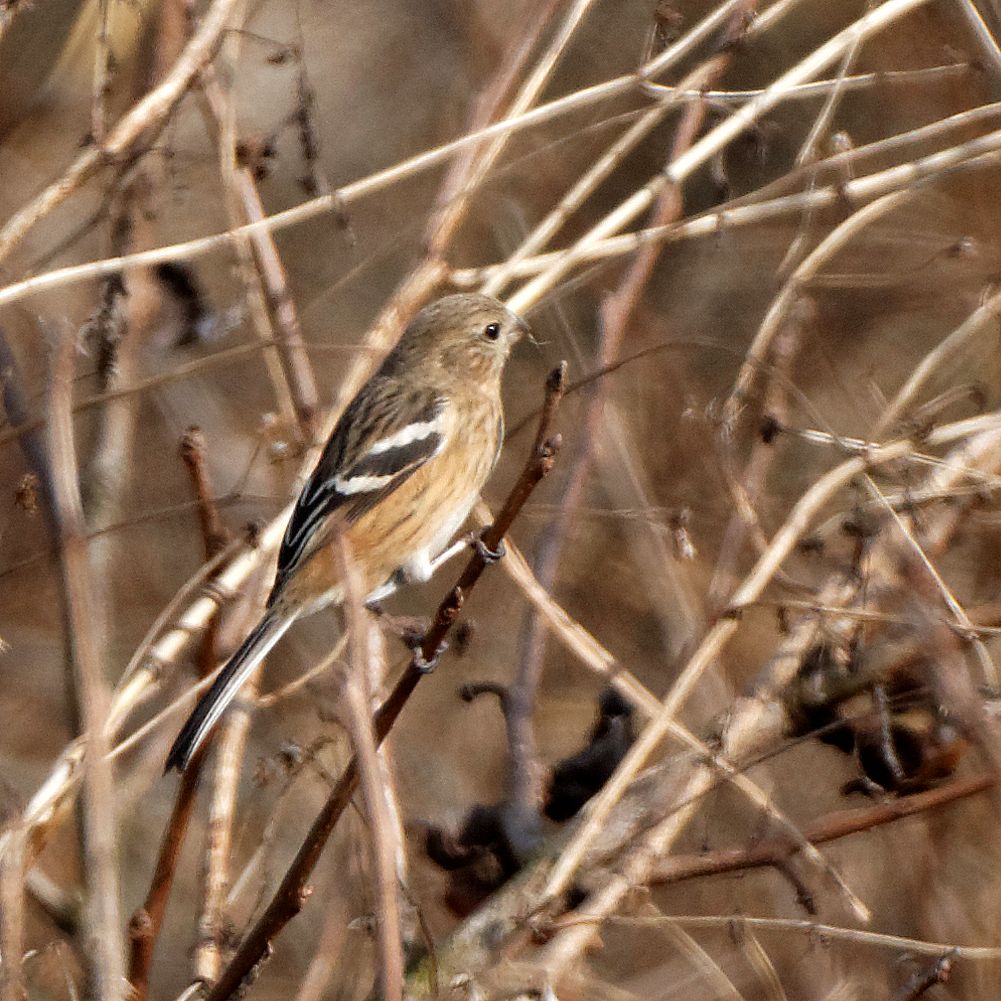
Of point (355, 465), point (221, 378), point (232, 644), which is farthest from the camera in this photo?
point (221, 378)

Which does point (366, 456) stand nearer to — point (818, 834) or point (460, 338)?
point (460, 338)

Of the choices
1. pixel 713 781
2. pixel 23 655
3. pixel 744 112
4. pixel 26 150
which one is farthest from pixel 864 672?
pixel 26 150

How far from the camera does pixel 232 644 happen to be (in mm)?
4180

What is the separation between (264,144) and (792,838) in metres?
2.47

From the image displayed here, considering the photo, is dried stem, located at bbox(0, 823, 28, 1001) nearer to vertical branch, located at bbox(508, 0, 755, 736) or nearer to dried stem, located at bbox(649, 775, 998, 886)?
dried stem, located at bbox(649, 775, 998, 886)

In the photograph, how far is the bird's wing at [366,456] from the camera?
4.41 metres

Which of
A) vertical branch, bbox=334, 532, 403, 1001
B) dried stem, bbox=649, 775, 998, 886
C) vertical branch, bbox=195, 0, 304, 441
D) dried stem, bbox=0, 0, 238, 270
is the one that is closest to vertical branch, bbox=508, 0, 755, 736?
dried stem, bbox=649, 775, 998, 886

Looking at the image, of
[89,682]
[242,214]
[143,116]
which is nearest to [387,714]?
[89,682]

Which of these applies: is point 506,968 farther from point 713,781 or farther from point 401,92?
point 401,92

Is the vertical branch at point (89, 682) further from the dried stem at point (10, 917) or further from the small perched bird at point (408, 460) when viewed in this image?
the small perched bird at point (408, 460)

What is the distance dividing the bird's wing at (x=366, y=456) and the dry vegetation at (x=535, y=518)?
0.16 m

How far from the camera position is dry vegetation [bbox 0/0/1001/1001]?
10.9 ft

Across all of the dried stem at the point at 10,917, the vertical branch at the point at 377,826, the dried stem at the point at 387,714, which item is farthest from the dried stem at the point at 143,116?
the vertical branch at the point at 377,826

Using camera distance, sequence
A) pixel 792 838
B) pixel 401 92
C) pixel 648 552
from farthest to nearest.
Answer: pixel 401 92
pixel 648 552
pixel 792 838
